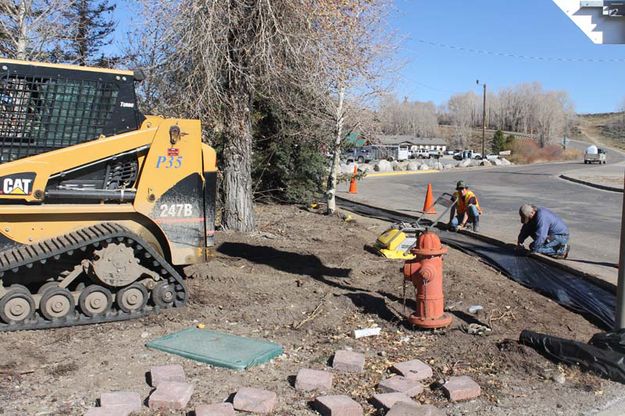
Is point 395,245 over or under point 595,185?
over

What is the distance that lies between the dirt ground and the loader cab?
1.79 meters

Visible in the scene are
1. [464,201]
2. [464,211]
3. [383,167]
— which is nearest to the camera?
[464,201]

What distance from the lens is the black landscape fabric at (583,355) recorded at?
4551 millimetres

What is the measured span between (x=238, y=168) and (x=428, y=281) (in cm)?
529

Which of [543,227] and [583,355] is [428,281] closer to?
[583,355]

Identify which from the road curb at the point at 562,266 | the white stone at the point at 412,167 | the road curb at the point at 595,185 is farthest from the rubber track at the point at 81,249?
the white stone at the point at 412,167

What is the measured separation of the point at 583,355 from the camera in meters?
4.71

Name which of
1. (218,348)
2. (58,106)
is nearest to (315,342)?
(218,348)

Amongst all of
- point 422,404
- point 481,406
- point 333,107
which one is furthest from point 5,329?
point 333,107

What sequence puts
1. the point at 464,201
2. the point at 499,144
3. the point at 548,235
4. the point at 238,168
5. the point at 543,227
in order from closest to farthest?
1. the point at 543,227
2. the point at 548,235
3. the point at 238,168
4. the point at 464,201
5. the point at 499,144

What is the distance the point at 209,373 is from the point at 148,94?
6.93 meters

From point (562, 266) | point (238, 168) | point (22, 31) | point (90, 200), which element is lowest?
point (562, 266)

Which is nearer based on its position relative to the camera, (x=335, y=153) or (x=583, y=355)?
(x=583, y=355)

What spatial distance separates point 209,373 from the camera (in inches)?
177
